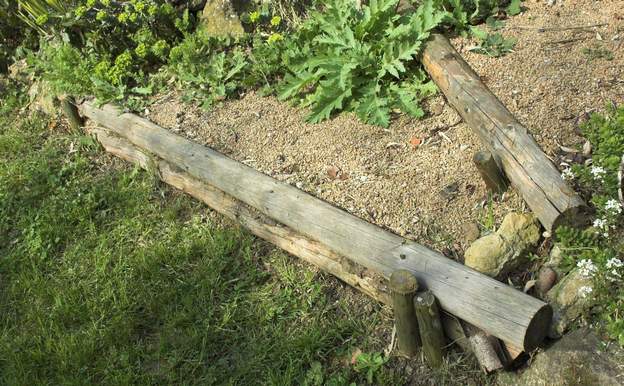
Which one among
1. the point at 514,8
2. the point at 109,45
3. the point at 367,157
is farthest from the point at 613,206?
A: the point at 109,45

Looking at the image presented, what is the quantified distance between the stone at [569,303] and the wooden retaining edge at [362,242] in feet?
0.38

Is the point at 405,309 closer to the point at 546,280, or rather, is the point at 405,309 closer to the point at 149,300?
the point at 546,280

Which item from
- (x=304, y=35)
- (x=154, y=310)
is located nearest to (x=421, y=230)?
(x=154, y=310)

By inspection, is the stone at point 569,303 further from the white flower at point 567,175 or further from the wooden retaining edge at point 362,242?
the white flower at point 567,175

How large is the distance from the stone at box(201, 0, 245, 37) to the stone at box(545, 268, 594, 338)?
3.78 meters

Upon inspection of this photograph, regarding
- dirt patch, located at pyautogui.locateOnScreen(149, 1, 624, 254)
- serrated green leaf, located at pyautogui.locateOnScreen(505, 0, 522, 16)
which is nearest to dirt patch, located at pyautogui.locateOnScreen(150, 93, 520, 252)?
dirt patch, located at pyautogui.locateOnScreen(149, 1, 624, 254)

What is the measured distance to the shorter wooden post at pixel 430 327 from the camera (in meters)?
2.84

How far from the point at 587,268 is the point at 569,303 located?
210 mm

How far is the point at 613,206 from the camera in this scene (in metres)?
2.89

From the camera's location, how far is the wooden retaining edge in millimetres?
2732

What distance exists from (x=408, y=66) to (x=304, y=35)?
0.92 meters

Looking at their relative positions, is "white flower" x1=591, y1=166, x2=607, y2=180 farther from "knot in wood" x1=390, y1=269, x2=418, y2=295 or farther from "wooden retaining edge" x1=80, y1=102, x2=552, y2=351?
"knot in wood" x1=390, y1=269, x2=418, y2=295

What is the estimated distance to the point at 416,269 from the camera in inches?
121

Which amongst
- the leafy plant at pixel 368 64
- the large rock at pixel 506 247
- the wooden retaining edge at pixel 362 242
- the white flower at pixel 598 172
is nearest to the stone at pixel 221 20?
the leafy plant at pixel 368 64
